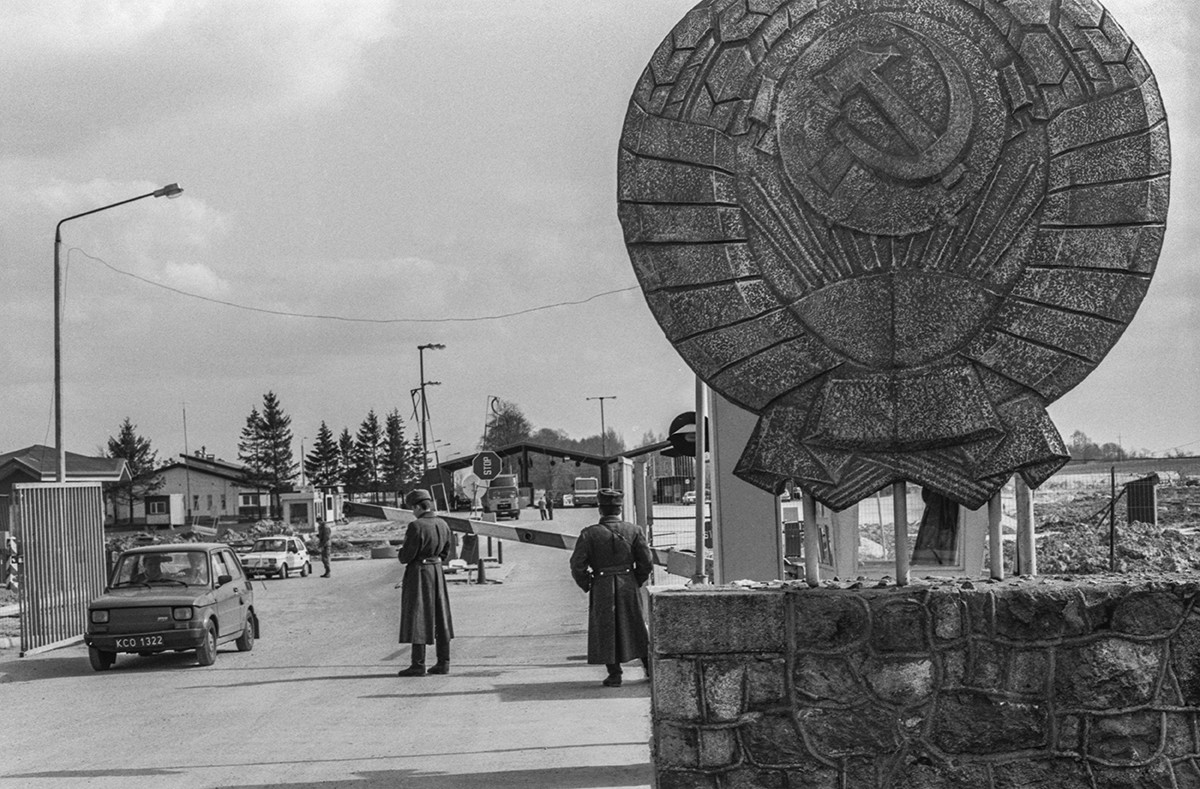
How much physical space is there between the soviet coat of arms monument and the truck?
8978 cm

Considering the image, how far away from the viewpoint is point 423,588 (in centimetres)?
1462

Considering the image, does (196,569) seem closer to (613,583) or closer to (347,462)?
(613,583)

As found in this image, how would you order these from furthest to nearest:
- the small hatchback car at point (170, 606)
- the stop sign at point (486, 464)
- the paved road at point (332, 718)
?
the stop sign at point (486, 464), the small hatchback car at point (170, 606), the paved road at point (332, 718)

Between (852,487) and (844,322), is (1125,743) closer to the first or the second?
(852,487)

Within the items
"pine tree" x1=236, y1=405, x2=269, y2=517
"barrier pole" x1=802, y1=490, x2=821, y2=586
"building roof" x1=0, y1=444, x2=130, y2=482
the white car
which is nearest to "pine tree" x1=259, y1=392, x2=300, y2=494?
"pine tree" x1=236, y1=405, x2=269, y2=517

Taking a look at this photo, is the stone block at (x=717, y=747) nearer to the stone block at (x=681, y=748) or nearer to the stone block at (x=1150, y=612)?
the stone block at (x=681, y=748)

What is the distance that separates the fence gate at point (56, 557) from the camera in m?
17.7

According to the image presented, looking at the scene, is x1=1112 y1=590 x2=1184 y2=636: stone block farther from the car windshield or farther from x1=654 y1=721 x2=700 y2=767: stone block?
the car windshield

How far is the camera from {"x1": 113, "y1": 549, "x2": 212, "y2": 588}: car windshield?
17172mm

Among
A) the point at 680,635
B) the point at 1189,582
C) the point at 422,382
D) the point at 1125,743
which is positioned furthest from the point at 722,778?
the point at 422,382

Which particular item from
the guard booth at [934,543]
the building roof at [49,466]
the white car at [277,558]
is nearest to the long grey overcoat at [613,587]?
the guard booth at [934,543]

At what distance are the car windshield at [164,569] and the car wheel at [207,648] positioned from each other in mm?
815

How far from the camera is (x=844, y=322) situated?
19.7 feet

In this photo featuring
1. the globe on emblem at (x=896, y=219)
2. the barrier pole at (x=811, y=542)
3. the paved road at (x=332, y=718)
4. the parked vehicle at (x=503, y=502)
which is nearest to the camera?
the globe on emblem at (x=896, y=219)
